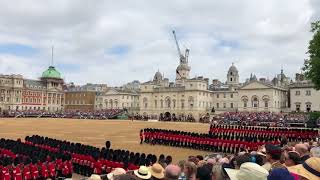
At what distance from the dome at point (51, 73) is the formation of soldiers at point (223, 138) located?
4838 inches

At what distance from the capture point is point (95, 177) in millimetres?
6578

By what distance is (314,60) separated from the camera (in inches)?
1462

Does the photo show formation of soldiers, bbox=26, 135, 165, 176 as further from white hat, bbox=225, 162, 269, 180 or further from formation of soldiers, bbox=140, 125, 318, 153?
white hat, bbox=225, 162, 269, 180

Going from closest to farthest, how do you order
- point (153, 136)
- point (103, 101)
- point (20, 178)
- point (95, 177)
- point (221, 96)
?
point (95, 177)
point (20, 178)
point (153, 136)
point (221, 96)
point (103, 101)

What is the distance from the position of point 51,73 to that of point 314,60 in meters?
124

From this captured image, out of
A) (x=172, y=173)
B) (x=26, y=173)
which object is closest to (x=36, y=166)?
(x=26, y=173)

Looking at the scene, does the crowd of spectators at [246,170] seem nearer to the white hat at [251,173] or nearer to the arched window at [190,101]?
the white hat at [251,173]

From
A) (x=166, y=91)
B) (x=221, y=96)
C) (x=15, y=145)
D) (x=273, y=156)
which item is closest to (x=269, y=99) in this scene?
(x=221, y=96)

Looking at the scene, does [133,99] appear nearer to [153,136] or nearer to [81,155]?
[153,136]

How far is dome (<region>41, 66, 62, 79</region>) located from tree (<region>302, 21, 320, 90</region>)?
395 feet

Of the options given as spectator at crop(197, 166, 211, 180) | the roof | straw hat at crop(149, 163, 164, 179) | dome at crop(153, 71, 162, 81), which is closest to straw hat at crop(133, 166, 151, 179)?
straw hat at crop(149, 163, 164, 179)

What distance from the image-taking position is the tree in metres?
37.1

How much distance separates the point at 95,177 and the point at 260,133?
2556cm

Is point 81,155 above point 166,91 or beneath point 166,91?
beneath
